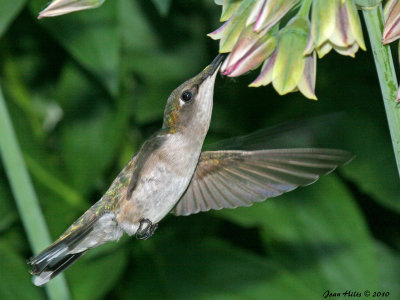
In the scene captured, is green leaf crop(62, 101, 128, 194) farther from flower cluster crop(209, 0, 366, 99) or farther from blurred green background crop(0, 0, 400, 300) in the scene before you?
flower cluster crop(209, 0, 366, 99)

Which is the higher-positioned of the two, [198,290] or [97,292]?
[97,292]

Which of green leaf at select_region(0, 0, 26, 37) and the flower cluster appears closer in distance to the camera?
the flower cluster

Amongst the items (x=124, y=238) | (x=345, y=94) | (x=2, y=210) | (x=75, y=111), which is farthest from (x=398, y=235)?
(x=2, y=210)

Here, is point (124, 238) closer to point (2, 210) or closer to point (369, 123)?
point (2, 210)

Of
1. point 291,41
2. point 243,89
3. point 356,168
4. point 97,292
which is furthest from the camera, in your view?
point 243,89

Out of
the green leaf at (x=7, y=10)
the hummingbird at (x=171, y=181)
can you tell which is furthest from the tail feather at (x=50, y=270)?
the green leaf at (x=7, y=10)

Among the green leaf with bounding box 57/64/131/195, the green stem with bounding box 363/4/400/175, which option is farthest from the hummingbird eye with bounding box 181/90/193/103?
the green leaf with bounding box 57/64/131/195
